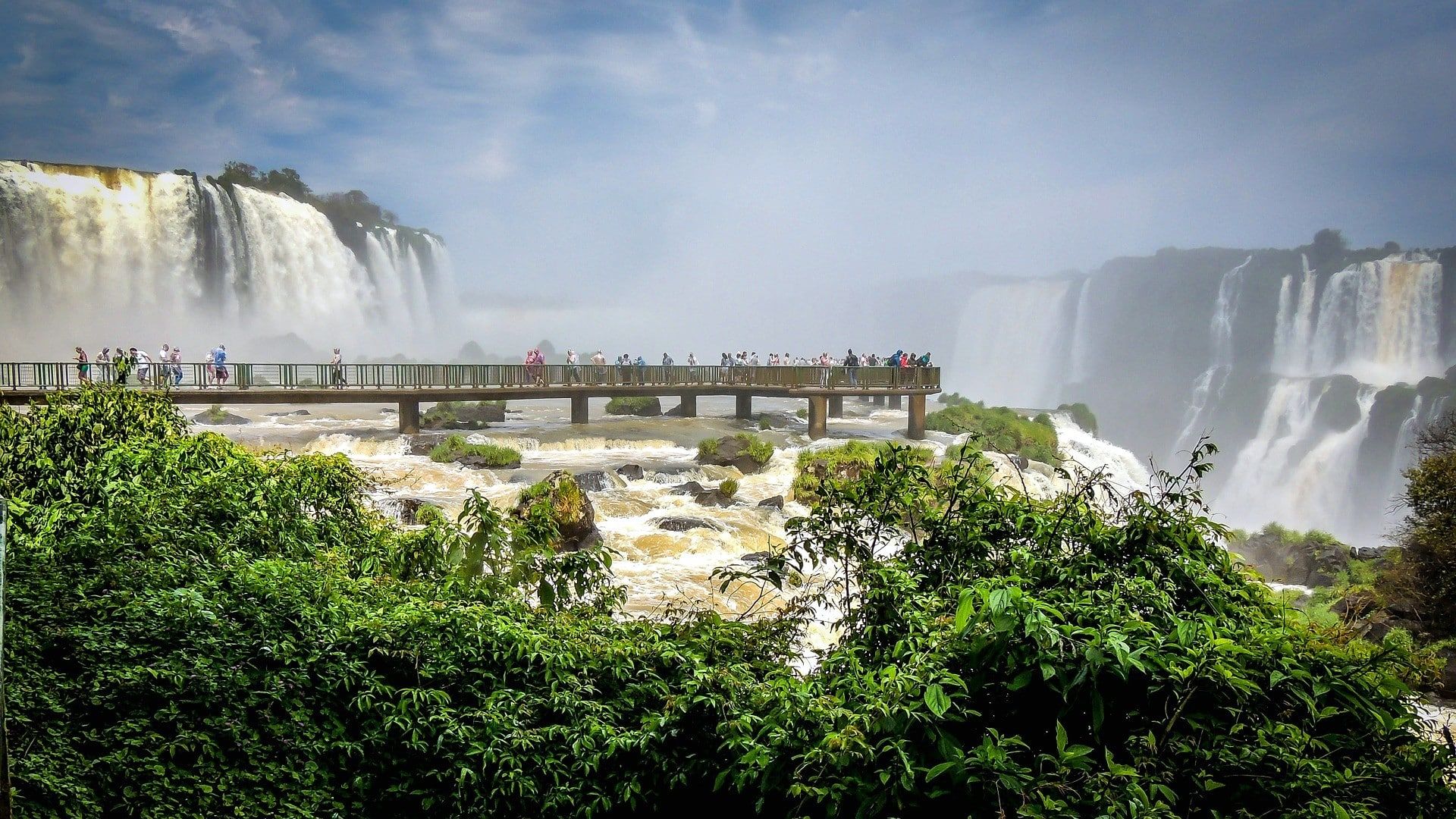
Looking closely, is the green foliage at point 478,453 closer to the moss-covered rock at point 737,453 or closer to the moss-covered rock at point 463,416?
the moss-covered rock at point 737,453

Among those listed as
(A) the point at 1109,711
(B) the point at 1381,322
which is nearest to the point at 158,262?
(A) the point at 1109,711

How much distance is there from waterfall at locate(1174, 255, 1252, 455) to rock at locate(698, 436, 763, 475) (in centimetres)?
3778

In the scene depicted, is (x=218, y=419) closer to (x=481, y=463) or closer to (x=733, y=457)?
(x=481, y=463)

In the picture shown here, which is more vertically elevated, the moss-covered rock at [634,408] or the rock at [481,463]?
the moss-covered rock at [634,408]

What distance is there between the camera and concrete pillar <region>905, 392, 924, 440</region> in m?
29.5

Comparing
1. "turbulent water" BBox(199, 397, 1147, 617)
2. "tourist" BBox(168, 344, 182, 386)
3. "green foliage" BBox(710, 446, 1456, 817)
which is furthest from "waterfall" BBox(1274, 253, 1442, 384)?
"tourist" BBox(168, 344, 182, 386)

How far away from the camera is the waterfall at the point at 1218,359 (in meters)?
50.6

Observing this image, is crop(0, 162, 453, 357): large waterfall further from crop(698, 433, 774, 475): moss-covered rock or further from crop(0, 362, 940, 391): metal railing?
crop(698, 433, 774, 475): moss-covered rock

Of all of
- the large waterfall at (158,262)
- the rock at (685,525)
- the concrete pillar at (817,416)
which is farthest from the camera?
→ the concrete pillar at (817,416)

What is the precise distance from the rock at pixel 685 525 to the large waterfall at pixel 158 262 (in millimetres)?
25449

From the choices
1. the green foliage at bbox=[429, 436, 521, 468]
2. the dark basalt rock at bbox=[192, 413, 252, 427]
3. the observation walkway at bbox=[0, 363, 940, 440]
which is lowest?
the green foliage at bbox=[429, 436, 521, 468]

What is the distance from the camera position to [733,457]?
21.2 m

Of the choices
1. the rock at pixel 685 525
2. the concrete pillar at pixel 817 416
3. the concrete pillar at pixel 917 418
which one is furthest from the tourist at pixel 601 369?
the rock at pixel 685 525

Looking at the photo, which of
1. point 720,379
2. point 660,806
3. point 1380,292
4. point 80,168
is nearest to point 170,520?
point 660,806
